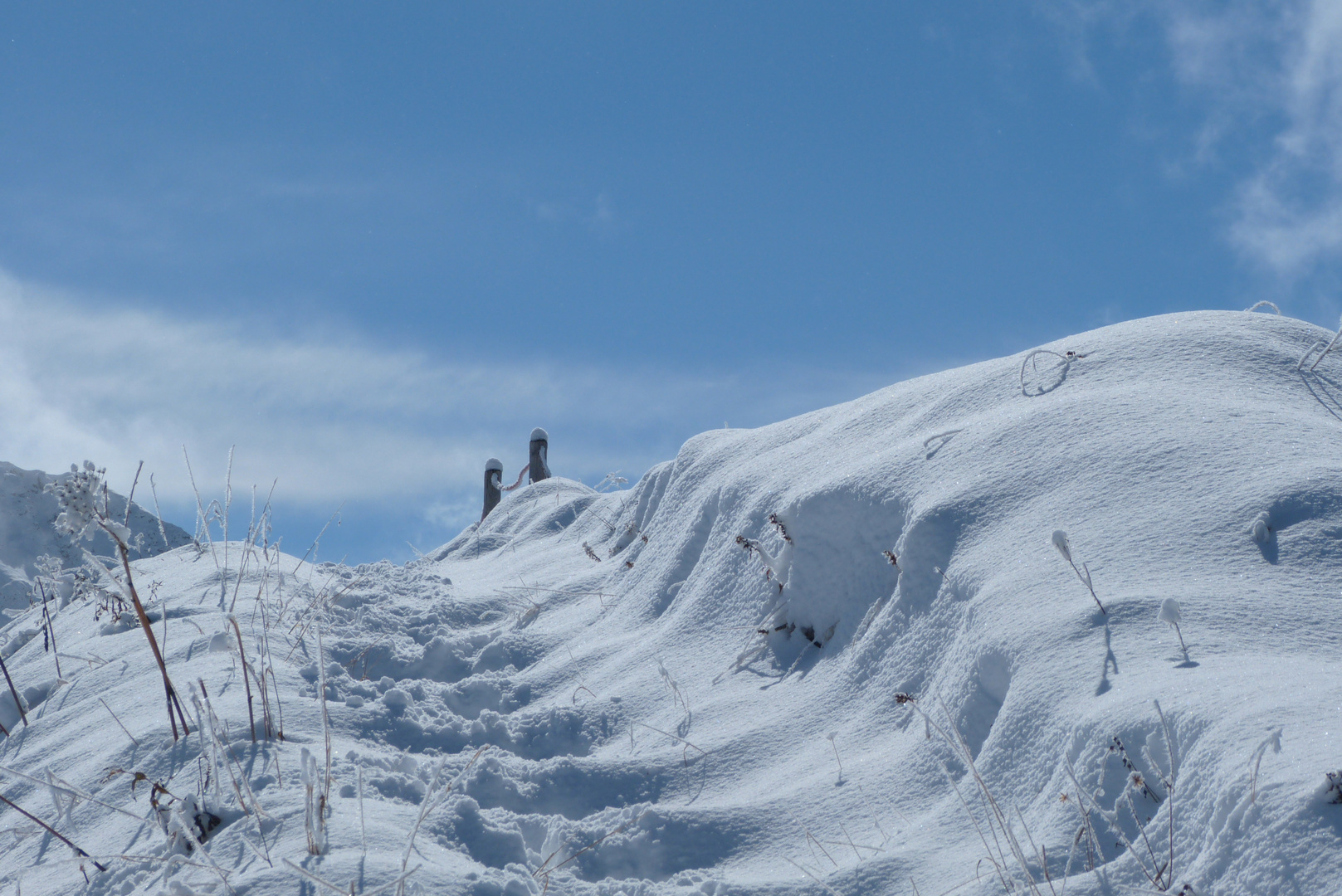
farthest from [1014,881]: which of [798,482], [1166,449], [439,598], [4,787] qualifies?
[439,598]

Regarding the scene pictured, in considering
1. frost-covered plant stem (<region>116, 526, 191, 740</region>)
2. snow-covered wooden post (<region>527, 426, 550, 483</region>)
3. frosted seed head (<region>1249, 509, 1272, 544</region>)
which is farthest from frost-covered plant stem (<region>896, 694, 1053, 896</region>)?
snow-covered wooden post (<region>527, 426, 550, 483</region>)

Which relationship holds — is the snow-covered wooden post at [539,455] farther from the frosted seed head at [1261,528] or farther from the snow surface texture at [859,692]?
the frosted seed head at [1261,528]

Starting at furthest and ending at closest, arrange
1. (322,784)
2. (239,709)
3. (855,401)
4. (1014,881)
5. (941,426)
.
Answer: (855,401)
(941,426)
(239,709)
(322,784)
(1014,881)

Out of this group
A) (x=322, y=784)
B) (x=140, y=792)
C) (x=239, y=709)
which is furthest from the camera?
(x=239, y=709)

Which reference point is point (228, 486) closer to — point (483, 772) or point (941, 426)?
point (483, 772)

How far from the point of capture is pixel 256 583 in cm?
364

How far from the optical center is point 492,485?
894 centimetres

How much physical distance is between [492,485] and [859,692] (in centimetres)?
698

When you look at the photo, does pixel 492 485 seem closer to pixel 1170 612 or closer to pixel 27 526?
pixel 1170 612

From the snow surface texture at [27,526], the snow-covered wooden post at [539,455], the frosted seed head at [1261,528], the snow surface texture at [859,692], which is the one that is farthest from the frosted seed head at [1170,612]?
the snow surface texture at [27,526]

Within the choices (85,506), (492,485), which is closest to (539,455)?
A: (492,485)

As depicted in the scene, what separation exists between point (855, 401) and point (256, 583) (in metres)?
2.62

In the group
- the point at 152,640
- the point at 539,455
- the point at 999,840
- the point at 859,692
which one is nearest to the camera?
the point at 999,840

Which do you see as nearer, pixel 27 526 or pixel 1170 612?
pixel 1170 612
